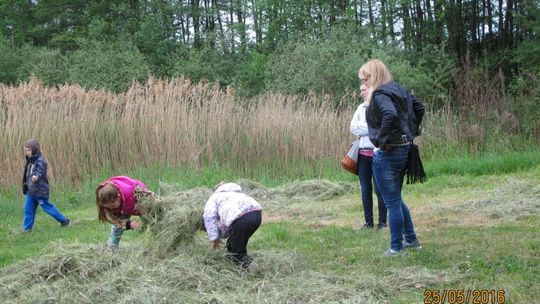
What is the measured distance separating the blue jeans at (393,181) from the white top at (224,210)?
3.63 ft

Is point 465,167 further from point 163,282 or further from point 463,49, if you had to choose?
point 463,49

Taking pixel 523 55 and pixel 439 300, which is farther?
pixel 523 55

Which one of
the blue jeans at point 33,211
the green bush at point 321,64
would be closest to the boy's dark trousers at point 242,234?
the blue jeans at point 33,211

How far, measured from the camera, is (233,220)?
4508 millimetres

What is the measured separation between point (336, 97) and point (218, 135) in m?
5.33

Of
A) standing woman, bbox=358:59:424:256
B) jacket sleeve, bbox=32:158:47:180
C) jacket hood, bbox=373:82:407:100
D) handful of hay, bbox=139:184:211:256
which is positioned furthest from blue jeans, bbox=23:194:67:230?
jacket hood, bbox=373:82:407:100

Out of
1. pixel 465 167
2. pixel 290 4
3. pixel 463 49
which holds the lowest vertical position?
pixel 465 167

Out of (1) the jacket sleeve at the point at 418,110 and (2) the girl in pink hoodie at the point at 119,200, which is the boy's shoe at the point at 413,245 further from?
(2) the girl in pink hoodie at the point at 119,200

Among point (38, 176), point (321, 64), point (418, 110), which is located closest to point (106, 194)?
point (418, 110)

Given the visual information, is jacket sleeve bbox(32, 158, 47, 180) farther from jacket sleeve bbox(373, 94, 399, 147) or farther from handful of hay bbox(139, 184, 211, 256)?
jacket sleeve bbox(373, 94, 399, 147)

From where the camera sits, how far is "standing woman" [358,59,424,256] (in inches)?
193


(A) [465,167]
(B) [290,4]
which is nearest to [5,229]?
(A) [465,167]

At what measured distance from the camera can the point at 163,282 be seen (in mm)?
4215
